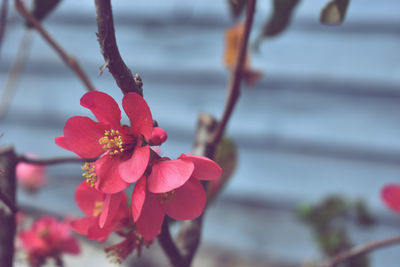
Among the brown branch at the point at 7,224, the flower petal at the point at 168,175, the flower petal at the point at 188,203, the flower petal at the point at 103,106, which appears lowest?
the brown branch at the point at 7,224

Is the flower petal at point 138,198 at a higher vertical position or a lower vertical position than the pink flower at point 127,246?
higher

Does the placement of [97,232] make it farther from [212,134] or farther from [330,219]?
[330,219]

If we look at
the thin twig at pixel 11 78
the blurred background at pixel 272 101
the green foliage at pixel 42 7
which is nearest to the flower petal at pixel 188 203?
the green foliage at pixel 42 7

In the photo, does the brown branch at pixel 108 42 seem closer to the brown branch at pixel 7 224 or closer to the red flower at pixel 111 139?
the red flower at pixel 111 139

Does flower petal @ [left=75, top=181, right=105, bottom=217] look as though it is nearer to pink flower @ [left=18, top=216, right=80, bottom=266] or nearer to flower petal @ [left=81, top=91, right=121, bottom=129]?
flower petal @ [left=81, top=91, right=121, bottom=129]

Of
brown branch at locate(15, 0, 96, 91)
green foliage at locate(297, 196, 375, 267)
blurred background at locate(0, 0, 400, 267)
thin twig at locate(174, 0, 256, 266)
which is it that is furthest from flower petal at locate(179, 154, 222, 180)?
blurred background at locate(0, 0, 400, 267)

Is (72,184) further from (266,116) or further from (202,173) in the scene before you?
(202,173)

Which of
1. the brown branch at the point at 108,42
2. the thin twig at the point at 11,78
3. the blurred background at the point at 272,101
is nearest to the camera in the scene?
the brown branch at the point at 108,42

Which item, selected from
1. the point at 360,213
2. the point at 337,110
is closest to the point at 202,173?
the point at 360,213
